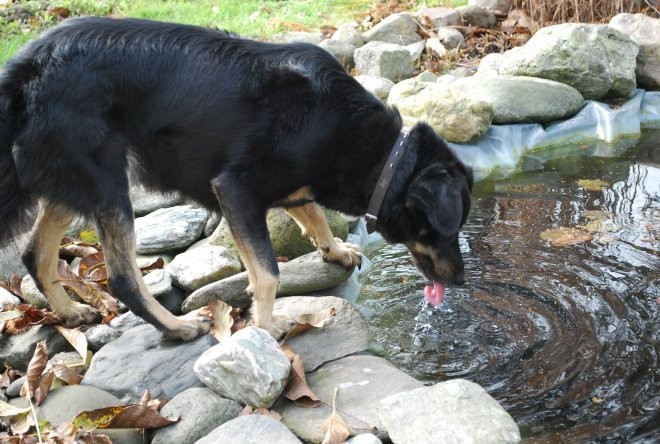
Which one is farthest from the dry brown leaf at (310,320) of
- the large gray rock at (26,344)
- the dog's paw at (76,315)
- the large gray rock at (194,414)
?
the large gray rock at (26,344)

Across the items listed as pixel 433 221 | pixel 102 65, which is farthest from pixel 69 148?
pixel 433 221

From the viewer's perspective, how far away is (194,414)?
3.64 m

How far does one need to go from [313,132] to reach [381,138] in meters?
0.41

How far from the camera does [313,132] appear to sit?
423 centimetres

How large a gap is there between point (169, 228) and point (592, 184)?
379cm

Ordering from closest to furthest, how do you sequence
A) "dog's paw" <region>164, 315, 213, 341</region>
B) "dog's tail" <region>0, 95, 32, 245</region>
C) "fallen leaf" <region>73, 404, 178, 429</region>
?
"fallen leaf" <region>73, 404, 178, 429</region> → "dog's tail" <region>0, 95, 32, 245</region> → "dog's paw" <region>164, 315, 213, 341</region>

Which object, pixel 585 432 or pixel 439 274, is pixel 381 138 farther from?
pixel 585 432

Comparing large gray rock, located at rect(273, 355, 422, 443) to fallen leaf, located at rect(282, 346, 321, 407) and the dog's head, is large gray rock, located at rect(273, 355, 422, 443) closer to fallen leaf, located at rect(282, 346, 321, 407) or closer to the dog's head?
fallen leaf, located at rect(282, 346, 321, 407)

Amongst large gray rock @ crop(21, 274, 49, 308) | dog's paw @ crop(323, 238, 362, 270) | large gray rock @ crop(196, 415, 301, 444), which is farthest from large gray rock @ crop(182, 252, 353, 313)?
large gray rock @ crop(196, 415, 301, 444)

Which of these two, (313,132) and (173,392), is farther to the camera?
(313,132)

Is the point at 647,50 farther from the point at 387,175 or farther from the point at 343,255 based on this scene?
the point at 387,175

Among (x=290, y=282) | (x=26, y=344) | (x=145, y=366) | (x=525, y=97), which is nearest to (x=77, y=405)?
(x=145, y=366)

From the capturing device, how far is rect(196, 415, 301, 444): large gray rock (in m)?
3.33

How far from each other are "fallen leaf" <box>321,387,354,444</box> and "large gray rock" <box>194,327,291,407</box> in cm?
33
